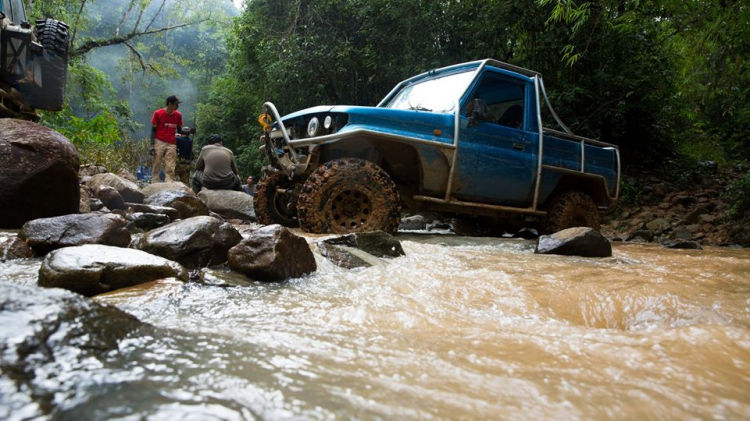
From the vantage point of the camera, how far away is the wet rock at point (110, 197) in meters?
5.47

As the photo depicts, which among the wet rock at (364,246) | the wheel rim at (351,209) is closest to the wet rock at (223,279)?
the wet rock at (364,246)

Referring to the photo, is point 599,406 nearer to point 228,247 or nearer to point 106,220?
point 228,247

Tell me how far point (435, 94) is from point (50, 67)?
14.4 feet

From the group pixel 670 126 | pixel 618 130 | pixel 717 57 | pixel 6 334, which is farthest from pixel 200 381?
pixel 670 126

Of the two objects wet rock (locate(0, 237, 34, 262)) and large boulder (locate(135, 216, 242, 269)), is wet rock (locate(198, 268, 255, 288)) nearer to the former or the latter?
large boulder (locate(135, 216, 242, 269))

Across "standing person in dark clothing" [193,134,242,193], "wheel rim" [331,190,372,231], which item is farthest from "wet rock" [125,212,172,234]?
"standing person in dark clothing" [193,134,242,193]

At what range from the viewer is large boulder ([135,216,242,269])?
8.31 feet

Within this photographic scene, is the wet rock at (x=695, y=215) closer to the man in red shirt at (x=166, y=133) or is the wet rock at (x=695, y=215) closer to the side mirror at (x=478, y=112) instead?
the side mirror at (x=478, y=112)

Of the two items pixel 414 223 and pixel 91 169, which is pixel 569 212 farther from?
pixel 91 169

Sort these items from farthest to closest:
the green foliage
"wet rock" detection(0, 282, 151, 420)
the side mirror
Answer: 1. the green foliage
2. the side mirror
3. "wet rock" detection(0, 282, 151, 420)

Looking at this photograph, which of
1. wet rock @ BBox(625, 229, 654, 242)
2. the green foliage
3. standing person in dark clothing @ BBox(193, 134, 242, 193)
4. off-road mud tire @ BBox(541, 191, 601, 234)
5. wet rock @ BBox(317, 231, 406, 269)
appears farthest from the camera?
standing person in dark clothing @ BBox(193, 134, 242, 193)

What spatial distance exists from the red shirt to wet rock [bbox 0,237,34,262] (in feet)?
18.1

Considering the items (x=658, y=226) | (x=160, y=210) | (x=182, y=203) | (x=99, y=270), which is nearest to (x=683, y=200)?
(x=658, y=226)

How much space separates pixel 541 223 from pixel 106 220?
4.40 meters
